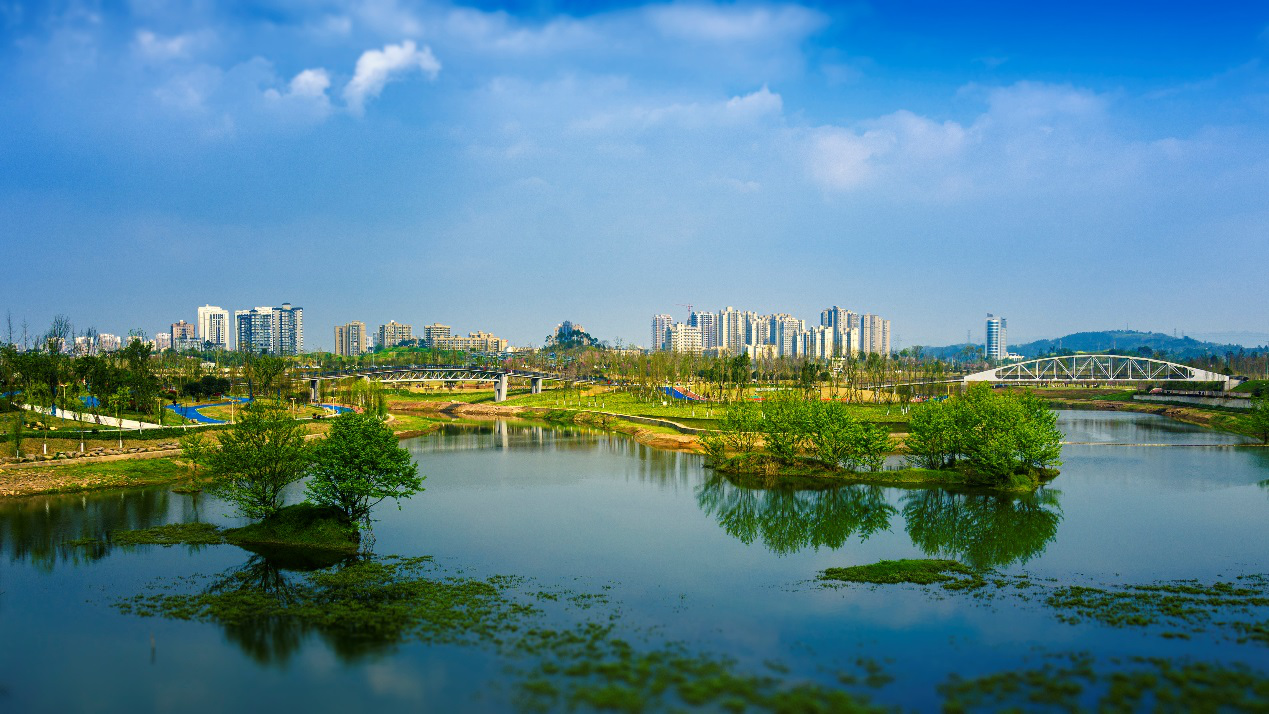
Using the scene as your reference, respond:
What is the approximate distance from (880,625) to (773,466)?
903 inches

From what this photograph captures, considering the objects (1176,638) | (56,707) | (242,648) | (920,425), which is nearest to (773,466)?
(920,425)

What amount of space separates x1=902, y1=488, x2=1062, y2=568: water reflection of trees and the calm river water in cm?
16

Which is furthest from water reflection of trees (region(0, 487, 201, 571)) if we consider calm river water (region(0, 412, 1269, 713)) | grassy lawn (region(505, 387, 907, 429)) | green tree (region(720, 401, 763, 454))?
grassy lawn (region(505, 387, 907, 429))

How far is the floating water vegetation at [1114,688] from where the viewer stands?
14055 millimetres

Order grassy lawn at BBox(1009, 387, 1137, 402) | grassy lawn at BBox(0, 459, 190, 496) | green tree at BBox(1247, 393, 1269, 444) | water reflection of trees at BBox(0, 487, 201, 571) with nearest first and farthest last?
water reflection of trees at BBox(0, 487, 201, 571)
grassy lawn at BBox(0, 459, 190, 496)
green tree at BBox(1247, 393, 1269, 444)
grassy lawn at BBox(1009, 387, 1137, 402)

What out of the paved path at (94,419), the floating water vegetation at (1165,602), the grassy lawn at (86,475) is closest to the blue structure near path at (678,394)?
the paved path at (94,419)

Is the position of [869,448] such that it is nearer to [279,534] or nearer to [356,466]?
[356,466]

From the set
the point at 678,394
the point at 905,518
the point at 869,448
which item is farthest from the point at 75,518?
the point at 678,394

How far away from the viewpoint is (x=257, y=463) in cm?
2636

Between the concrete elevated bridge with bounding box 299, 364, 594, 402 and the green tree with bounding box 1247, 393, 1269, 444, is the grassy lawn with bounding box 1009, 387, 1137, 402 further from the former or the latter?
the concrete elevated bridge with bounding box 299, 364, 594, 402

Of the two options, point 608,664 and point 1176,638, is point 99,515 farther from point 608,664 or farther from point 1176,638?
point 1176,638

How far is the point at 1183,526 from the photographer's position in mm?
28922

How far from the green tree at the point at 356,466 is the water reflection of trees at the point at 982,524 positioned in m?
19.1

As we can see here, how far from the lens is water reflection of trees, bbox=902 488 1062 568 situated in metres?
25.9
